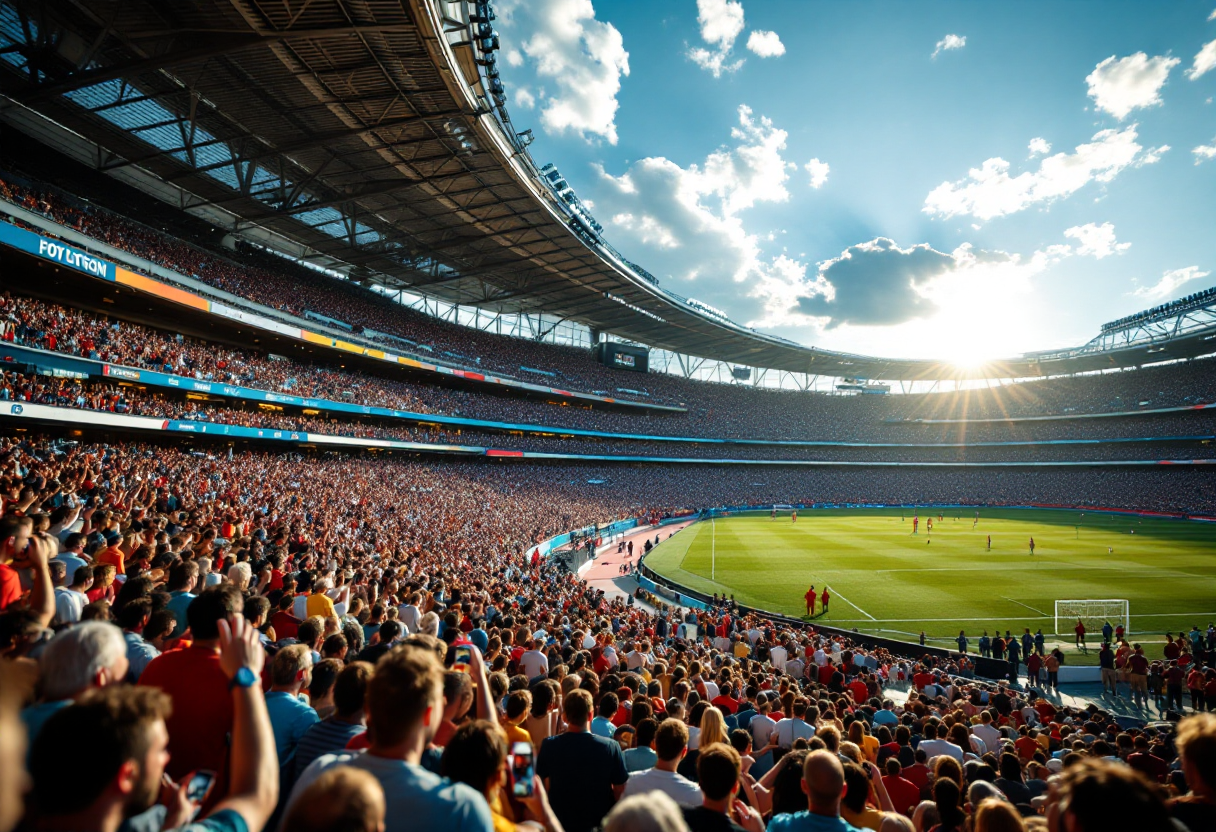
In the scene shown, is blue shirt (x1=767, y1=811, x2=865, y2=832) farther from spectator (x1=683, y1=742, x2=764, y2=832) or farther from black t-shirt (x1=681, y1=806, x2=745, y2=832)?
A: black t-shirt (x1=681, y1=806, x2=745, y2=832)

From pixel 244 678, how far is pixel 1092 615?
28873 mm

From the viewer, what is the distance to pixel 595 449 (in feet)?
189

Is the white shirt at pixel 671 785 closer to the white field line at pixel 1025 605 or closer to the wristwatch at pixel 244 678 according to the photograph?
the wristwatch at pixel 244 678

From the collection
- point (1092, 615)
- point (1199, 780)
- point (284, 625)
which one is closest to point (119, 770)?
point (1199, 780)

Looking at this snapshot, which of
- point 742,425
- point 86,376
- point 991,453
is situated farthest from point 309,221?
point 991,453

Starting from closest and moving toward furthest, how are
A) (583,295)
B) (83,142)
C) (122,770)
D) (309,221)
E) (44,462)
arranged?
(122,770) → (44,462) → (83,142) → (309,221) → (583,295)

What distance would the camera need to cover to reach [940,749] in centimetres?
667

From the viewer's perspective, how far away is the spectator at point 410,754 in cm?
198

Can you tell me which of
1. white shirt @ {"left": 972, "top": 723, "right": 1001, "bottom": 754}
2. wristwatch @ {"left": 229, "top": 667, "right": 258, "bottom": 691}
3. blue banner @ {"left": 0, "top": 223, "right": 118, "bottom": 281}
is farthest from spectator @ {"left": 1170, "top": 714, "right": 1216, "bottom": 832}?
blue banner @ {"left": 0, "top": 223, "right": 118, "bottom": 281}

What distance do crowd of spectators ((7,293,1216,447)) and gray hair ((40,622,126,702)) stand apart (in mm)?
22543

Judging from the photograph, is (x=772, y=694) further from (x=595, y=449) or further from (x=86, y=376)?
(x=595, y=449)

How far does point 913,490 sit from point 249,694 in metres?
79.1

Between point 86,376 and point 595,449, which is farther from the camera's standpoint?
point 595,449

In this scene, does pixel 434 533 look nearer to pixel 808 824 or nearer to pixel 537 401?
pixel 808 824
